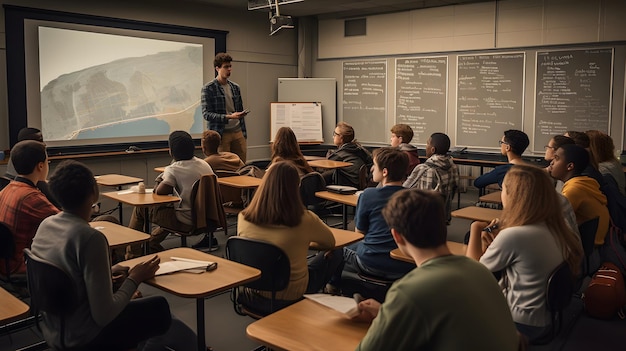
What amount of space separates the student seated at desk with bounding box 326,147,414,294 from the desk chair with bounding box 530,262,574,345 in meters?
0.92

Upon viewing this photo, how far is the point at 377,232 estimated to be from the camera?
322 centimetres

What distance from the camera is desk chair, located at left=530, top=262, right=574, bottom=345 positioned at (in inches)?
90.5

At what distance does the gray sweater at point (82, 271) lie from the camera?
→ 2006mm

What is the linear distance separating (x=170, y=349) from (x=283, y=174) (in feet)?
3.35

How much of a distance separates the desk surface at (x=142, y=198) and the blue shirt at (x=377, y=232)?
171cm

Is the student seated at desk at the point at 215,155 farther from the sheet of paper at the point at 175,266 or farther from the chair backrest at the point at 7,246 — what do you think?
the sheet of paper at the point at 175,266

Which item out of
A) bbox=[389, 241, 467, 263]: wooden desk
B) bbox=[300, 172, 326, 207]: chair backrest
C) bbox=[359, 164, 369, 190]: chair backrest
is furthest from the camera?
bbox=[359, 164, 369, 190]: chair backrest

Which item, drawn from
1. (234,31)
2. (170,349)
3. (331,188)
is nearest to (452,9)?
(234,31)

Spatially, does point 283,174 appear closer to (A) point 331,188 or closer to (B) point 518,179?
(B) point 518,179

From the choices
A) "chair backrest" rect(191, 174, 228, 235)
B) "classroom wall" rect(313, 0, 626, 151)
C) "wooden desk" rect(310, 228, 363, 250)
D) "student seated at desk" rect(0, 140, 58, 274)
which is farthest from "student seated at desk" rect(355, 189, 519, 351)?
"classroom wall" rect(313, 0, 626, 151)

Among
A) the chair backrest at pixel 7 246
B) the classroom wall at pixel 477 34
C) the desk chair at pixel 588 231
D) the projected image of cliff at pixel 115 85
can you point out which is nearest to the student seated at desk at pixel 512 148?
the desk chair at pixel 588 231

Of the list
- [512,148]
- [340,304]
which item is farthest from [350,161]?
[340,304]

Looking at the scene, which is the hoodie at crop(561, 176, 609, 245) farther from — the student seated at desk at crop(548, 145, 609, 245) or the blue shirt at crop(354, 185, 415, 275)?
the blue shirt at crop(354, 185, 415, 275)

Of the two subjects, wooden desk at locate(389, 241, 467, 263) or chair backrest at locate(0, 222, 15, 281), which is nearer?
wooden desk at locate(389, 241, 467, 263)
